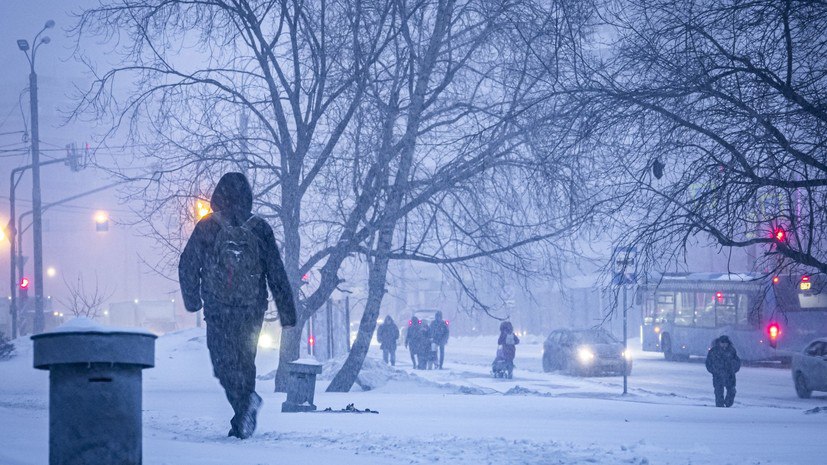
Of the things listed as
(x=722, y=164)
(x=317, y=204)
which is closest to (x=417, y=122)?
(x=317, y=204)

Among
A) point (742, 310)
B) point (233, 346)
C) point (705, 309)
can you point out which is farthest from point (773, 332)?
point (233, 346)

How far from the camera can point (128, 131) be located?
1647 cm

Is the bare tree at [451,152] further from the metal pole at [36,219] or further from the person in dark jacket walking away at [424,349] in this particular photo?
the metal pole at [36,219]

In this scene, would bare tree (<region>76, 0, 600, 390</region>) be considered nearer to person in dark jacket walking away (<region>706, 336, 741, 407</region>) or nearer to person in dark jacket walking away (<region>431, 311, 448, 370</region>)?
person in dark jacket walking away (<region>706, 336, 741, 407</region>)

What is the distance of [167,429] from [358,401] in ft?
14.9

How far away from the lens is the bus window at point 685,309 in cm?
3812

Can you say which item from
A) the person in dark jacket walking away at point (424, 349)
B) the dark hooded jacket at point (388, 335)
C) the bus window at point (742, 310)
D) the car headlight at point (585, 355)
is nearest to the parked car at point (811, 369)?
the car headlight at point (585, 355)

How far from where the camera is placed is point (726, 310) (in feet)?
119

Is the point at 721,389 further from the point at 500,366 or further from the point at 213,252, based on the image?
the point at 213,252

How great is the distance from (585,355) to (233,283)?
24.5m

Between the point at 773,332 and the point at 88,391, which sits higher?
the point at 88,391

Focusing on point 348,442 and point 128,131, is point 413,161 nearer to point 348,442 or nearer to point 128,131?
point 128,131

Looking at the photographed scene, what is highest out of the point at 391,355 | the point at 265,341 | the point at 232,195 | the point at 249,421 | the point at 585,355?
the point at 232,195

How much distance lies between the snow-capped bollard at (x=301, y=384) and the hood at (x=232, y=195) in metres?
3.89
